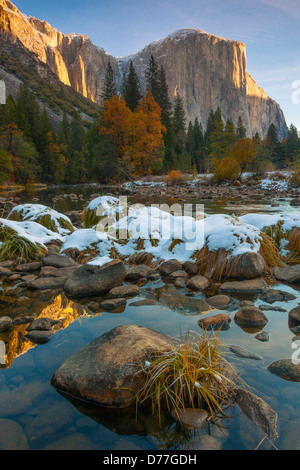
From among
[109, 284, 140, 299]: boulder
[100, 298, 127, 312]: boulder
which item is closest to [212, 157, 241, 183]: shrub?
[109, 284, 140, 299]: boulder

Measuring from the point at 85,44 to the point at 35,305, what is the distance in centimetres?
22230

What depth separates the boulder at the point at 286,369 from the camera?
2.31 meters

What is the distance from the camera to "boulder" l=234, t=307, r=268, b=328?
3.23 meters

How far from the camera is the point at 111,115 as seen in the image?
34.0 metres

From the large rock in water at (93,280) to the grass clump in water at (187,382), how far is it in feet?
7.40

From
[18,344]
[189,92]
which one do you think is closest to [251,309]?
[18,344]

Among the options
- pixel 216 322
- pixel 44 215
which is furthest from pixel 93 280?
pixel 44 215

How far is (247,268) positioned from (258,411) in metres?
2.99

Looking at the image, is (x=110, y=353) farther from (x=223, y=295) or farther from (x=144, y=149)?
(x=144, y=149)

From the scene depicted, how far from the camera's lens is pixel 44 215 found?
802cm

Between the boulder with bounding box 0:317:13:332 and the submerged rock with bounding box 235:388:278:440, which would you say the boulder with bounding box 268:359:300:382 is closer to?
the submerged rock with bounding box 235:388:278:440

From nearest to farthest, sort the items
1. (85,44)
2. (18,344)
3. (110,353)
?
(110,353) < (18,344) < (85,44)

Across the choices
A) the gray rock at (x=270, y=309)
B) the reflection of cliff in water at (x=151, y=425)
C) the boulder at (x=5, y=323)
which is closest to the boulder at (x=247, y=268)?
the gray rock at (x=270, y=309)

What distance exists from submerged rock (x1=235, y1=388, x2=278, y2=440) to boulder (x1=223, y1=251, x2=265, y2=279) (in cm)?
281
